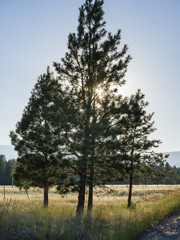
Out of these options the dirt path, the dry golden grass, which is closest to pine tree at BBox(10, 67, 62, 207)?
the dry golden grass

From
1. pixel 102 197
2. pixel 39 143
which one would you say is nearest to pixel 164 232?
pixel 102 197

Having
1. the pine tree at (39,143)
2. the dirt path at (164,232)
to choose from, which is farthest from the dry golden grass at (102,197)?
the dirt path at (164,232)

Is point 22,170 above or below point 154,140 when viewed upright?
below

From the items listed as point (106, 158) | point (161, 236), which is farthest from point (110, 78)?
point (161, 236)

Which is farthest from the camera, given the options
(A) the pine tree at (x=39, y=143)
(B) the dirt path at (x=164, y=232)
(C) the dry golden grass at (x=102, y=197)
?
(C) the dry golden grass at (x=102, y=197)

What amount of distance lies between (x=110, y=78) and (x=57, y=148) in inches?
208

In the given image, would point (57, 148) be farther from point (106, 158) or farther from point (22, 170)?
point (22, 170)

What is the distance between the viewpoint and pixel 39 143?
11938 millimetres

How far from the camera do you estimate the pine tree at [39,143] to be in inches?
383

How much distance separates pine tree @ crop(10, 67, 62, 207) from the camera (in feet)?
31.9

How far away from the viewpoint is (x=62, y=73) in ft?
39.5

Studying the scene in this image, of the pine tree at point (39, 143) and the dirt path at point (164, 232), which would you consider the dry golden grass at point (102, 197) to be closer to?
the pine tree at point (39, 143)

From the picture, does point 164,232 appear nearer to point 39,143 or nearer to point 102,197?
point 102,197

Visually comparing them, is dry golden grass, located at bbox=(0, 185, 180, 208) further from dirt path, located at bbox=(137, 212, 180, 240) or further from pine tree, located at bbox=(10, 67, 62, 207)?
dirt path, located at bbox=(137, 212, 180, 240)
